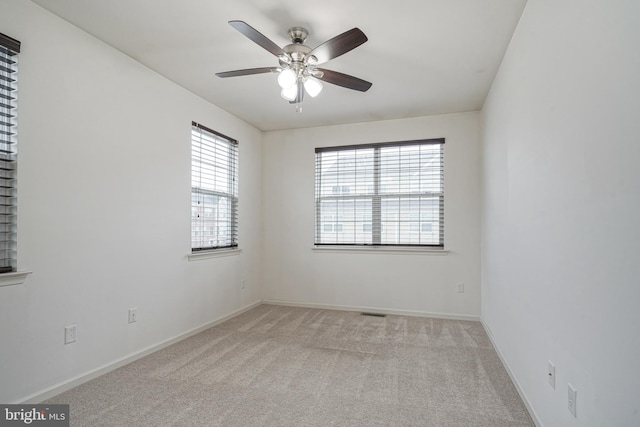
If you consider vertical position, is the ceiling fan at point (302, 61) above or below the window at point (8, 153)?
above

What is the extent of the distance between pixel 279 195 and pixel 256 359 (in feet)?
8.51

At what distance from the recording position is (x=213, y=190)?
159 inches

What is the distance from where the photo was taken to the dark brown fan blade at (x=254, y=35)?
6.20ft

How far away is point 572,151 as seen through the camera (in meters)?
1.49

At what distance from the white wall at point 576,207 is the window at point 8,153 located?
120 inches

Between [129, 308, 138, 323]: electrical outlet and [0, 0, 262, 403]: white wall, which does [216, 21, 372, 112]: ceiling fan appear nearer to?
[0, 0, 262, 403]: white wall

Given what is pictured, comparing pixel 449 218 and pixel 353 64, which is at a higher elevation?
pixel 353 64

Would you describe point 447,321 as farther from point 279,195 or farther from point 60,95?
point 60,95

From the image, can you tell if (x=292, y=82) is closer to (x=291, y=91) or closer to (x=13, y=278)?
(x=291, y=91)

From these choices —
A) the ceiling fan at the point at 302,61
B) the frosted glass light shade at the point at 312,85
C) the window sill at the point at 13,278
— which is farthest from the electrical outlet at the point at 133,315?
the frosted glass light shade at the point at 312,85

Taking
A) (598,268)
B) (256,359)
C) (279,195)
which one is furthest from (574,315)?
(279,195)

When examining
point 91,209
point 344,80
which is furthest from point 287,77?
point 91,209

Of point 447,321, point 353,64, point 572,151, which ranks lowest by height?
point 447,321

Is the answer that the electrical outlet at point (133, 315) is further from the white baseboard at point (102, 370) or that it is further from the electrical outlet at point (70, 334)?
the electrical outlet at point (70, 334)
